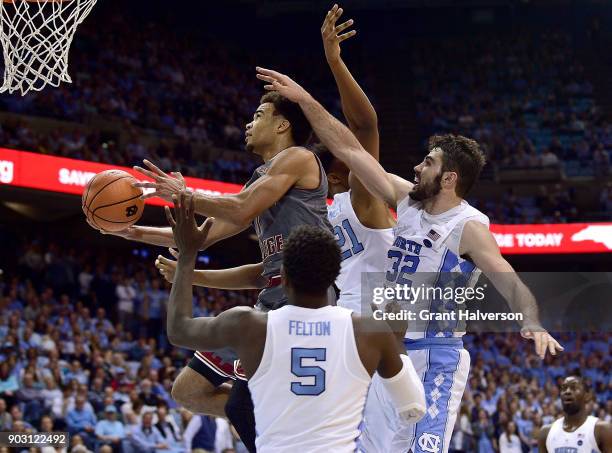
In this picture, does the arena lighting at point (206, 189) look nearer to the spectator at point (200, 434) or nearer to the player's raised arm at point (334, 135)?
the spectator at point (200, 434)

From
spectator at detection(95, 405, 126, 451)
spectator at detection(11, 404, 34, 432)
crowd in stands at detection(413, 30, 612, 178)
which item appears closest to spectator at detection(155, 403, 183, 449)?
spectator at detection(95, 405, 126, 451)

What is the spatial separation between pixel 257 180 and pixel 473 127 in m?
18.2

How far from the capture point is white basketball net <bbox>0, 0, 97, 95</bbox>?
240 inches

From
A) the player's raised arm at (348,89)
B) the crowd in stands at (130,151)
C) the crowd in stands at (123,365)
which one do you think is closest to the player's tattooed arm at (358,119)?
the player's raised arm at (348,89)

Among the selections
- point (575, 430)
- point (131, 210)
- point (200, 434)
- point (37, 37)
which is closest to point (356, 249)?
point (131, 210)

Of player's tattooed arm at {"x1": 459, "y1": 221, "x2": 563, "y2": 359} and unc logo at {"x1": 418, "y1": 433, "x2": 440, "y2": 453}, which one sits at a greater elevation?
player's tattooed arm at {"x1": 459, "y1": 221, "x2": 563, "y2": 359}

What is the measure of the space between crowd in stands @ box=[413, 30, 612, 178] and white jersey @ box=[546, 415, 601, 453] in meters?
12.8

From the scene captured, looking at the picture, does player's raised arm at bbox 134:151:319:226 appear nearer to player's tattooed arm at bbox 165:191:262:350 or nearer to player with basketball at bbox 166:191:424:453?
player's tattooed arm at bbox 165:191:262:350

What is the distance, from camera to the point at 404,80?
77.3 feet

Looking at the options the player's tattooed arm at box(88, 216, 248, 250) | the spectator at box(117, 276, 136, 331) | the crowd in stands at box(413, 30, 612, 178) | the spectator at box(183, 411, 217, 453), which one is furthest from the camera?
the crowd in stands at box(413, 30, 612, 178)

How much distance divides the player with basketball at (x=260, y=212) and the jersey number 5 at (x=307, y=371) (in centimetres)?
64

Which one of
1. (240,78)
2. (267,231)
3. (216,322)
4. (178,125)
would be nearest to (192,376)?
(267,231)

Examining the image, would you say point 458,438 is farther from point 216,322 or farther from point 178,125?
point 216,322

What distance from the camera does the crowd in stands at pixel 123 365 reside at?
10.3 metres
